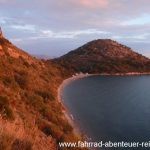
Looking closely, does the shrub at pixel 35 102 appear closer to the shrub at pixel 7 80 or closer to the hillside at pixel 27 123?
the hillside at pixel 27 123

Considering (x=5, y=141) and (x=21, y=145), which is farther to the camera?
(x=21, y=145)

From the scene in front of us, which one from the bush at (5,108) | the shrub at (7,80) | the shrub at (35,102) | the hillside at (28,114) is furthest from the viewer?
the shrub at (7,80)

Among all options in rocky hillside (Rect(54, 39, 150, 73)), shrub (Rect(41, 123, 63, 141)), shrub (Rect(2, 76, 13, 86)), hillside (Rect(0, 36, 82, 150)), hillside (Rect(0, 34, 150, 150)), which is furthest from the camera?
rocky hillside (Rect(54, 39, 150, 73))

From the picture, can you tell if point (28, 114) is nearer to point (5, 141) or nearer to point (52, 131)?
point (52, 131)

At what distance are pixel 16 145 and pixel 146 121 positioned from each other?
1246 inches

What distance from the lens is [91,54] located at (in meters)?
195

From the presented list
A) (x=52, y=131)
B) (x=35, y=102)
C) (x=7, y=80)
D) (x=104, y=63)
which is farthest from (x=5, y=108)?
(x=104, y=63)

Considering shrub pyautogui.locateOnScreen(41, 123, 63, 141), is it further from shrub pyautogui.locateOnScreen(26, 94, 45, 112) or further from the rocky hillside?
the rocky hillside

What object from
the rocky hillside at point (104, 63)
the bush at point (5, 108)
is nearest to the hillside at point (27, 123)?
the bush at point (5, 108)

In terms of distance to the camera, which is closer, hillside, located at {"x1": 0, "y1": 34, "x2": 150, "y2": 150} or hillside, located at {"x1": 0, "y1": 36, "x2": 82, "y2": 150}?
hillside, located at {"x1": 0, "y1": 36, "x2": 82, "y2": 150}

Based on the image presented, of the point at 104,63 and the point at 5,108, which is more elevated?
the point at 5,108

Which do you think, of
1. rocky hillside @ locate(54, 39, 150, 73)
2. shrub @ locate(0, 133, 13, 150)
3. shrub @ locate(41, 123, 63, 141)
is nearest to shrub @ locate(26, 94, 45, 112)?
shrub @ locate(41, 123, 63, 141)

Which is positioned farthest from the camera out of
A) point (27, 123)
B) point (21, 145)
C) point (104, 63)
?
point (104, 63)

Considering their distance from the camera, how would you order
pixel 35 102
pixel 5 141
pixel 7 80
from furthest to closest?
pixel 7 80 < pixel 35 102 < pixel 5 141
